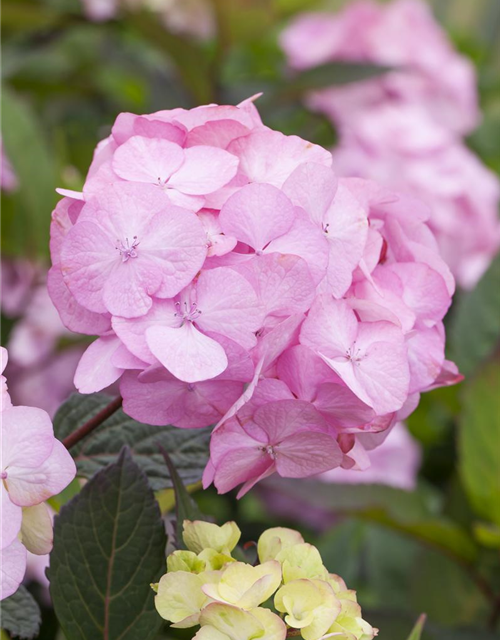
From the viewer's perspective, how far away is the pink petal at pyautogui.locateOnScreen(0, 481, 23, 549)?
1.03ft

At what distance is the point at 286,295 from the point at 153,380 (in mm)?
65

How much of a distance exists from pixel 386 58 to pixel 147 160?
96 cm

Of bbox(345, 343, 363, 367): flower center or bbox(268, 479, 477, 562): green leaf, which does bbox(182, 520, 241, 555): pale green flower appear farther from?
bbox(268, 479, 477, 562): green leaf

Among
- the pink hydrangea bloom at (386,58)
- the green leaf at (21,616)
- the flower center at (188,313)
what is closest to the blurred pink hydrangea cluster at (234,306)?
the flower center at (188,313)

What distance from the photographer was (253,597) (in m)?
0.32

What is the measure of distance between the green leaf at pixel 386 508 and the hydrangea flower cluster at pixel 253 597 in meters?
0.36

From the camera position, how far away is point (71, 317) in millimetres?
379

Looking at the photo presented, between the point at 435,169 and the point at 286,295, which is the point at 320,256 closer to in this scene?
the point at 286,295

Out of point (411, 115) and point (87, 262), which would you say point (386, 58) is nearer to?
point (411, 115)

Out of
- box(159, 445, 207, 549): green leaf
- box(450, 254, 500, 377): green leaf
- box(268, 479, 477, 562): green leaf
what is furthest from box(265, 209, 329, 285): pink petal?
box(450, 254, 500, 377): green leaf

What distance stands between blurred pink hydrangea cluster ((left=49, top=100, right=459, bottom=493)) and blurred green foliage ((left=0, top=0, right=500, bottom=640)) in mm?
135

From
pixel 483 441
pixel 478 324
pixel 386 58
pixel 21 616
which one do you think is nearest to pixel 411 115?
pixel 386 58

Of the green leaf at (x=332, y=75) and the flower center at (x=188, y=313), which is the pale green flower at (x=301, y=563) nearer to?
the flower center at (x=188, y=313)

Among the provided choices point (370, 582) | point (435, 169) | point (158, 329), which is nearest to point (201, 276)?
→ point (158, 329)
